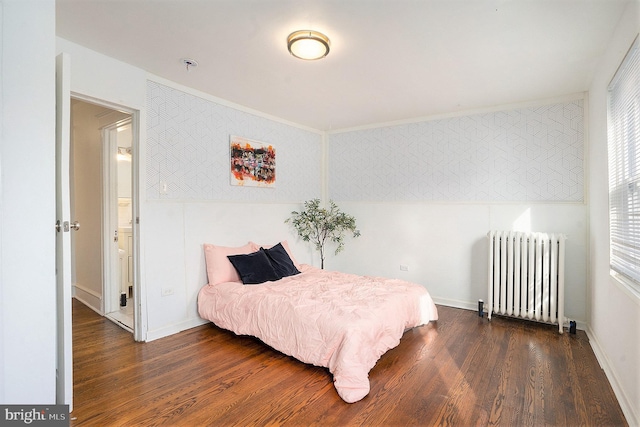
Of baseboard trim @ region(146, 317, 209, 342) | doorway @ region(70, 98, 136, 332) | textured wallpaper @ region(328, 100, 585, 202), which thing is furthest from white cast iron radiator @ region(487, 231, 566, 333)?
doorway @ region(70, 98, 136, 332)

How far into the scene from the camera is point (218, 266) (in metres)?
3.53

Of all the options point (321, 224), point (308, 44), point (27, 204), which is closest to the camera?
point (27, 204)

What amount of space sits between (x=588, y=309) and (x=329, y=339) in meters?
2.83

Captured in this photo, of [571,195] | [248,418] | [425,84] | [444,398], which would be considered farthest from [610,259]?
[248,418]

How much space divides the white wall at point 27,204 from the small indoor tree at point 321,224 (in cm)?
328

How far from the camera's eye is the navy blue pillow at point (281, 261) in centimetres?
386

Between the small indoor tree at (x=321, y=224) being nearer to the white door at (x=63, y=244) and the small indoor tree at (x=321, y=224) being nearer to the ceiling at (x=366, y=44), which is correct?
the ceiling at (x=366, y=44)

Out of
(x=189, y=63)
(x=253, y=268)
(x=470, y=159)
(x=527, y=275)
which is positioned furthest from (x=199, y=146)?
(x=527, y=275)

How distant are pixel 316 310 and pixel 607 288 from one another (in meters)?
2.23

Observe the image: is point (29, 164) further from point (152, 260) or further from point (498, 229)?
point (498, 229)

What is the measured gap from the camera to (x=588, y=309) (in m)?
3.35

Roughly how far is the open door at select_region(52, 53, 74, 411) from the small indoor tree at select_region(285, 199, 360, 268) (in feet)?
9.95

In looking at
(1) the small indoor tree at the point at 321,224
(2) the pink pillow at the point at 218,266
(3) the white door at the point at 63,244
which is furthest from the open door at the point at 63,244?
(1) the small indoor tree at the point at 321,224

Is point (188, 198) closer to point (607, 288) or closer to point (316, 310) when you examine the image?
point (316, 310)
